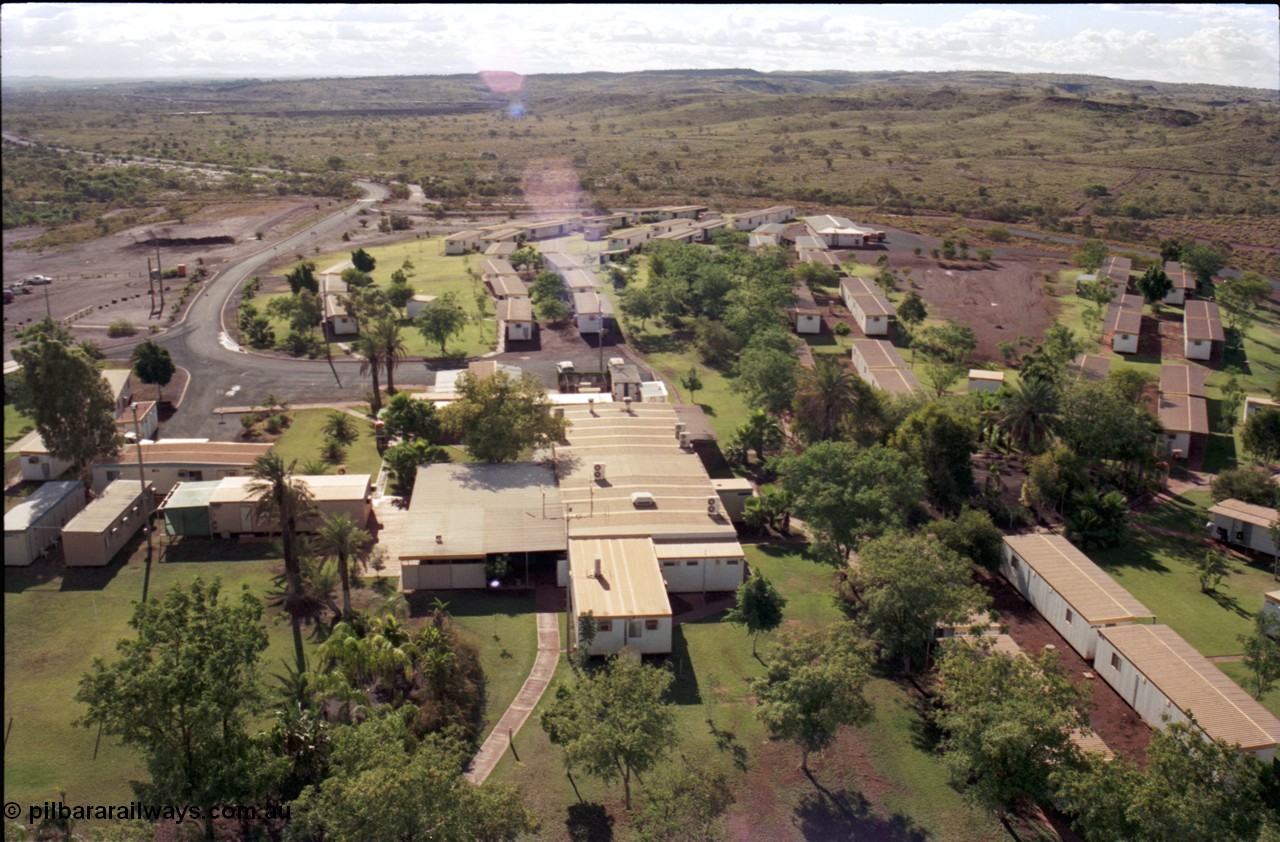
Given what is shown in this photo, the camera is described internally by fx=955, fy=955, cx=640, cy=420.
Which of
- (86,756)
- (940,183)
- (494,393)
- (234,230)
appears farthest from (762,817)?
(940,183)

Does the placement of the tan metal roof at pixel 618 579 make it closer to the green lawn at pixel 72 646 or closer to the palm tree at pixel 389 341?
the green lawn at pixel 72 646

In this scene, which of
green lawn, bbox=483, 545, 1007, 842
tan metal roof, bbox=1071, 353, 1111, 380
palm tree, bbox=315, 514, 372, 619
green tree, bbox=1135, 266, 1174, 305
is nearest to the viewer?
green lawn, bbox=483, 545, 1007, 842

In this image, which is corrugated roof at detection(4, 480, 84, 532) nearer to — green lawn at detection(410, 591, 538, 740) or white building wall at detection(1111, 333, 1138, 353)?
green lawn at detection(410, 591, 538, 740)

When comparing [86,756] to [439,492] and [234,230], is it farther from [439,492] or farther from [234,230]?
[234,230]

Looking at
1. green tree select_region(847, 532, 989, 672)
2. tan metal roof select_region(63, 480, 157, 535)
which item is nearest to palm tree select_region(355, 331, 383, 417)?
tan metal roof select_region(63, 480, 157, 535)

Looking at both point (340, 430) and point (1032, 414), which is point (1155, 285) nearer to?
point (1032, 414)

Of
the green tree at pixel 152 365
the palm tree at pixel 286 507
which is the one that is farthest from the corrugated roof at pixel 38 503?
the green tree at pixel 152 365
